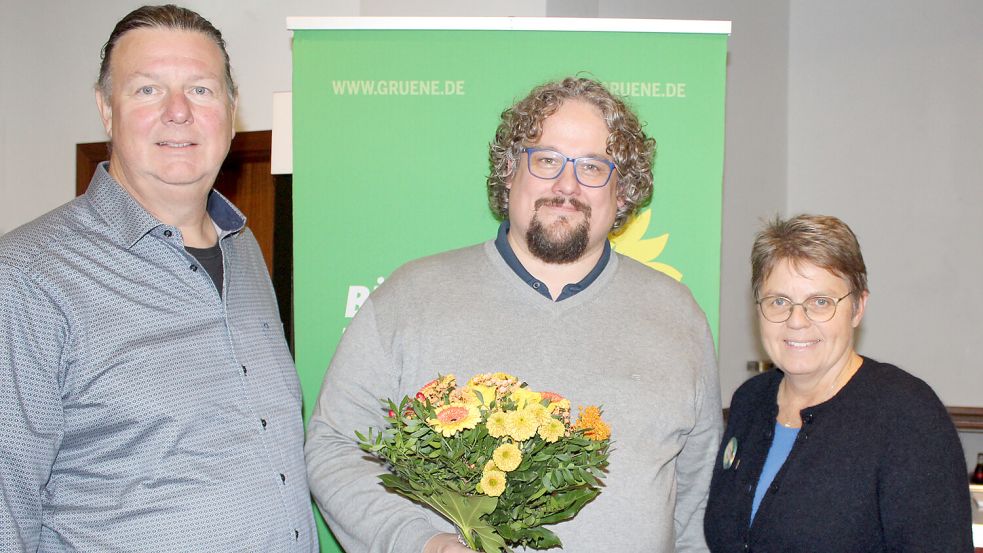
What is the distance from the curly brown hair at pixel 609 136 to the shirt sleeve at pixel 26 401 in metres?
1.17

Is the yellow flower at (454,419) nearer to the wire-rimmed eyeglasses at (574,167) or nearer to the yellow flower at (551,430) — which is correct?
the yellow flower at (551,430)

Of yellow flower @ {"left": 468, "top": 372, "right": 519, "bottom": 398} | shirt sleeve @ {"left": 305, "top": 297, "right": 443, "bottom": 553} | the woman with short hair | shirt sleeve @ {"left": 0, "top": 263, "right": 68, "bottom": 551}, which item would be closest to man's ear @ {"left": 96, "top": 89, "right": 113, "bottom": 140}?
shirt sleeve @ {"left": 0, "top": 263, "right": 68, "bottom": 551}

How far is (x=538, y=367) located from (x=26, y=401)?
1086mm

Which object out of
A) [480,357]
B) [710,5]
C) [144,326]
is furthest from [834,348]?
[710,5]

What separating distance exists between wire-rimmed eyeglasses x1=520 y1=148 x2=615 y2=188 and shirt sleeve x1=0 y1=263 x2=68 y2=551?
114 cm

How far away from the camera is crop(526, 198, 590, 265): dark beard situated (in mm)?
2107

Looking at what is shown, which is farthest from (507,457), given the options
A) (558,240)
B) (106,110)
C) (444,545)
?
(106,110)

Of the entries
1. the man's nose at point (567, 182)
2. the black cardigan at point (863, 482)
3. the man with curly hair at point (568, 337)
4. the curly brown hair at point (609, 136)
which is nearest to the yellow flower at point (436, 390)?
the man with curly hair at point (568, 337)

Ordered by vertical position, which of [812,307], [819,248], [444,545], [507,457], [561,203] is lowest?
[444,545]

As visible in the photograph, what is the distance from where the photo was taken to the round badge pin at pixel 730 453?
2248 millimetres

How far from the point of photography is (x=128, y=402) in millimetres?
1771

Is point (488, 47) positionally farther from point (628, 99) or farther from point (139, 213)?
point (139, 213)

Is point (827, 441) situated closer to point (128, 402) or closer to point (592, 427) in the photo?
point (592, 427)

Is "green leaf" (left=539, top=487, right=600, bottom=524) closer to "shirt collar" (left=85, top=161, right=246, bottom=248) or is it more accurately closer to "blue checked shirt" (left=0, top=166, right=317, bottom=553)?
"blue checked shirt" (left=0, top=166, right=317, bottom=553)
